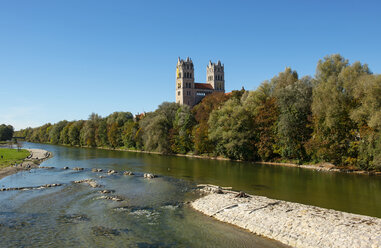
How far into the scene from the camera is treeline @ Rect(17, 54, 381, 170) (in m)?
44.1

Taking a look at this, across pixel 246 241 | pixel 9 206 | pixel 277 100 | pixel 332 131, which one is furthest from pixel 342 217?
pixel 277 100

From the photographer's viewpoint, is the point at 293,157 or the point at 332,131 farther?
the point at 293,157

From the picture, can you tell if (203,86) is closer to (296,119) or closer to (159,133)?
(159,133)

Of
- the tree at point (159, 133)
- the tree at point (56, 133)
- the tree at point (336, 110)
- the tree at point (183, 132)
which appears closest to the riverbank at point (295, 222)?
the tree at point (336, 110)

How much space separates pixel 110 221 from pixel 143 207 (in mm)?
4401

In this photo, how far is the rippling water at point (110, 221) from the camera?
1808 centimetres

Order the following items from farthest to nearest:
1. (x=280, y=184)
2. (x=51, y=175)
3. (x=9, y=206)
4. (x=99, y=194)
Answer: (x=51, y=175) < (x=280, y=184) < (x=99, y=194) < (x=9, y=206)

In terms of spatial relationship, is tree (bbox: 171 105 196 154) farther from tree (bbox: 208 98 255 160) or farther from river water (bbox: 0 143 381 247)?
river water (bbox: 0 143 381 247)

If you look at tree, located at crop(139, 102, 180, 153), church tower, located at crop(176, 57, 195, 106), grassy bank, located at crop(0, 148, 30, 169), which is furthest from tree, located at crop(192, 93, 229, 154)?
church tower, located at crop(176, 57, 195, 106)

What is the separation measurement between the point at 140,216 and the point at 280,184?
20380mm

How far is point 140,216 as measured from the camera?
23062 mm

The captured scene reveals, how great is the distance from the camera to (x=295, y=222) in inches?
767

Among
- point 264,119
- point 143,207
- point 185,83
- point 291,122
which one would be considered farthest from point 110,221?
point 185,83

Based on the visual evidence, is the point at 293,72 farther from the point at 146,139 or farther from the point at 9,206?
the point at 9,206
